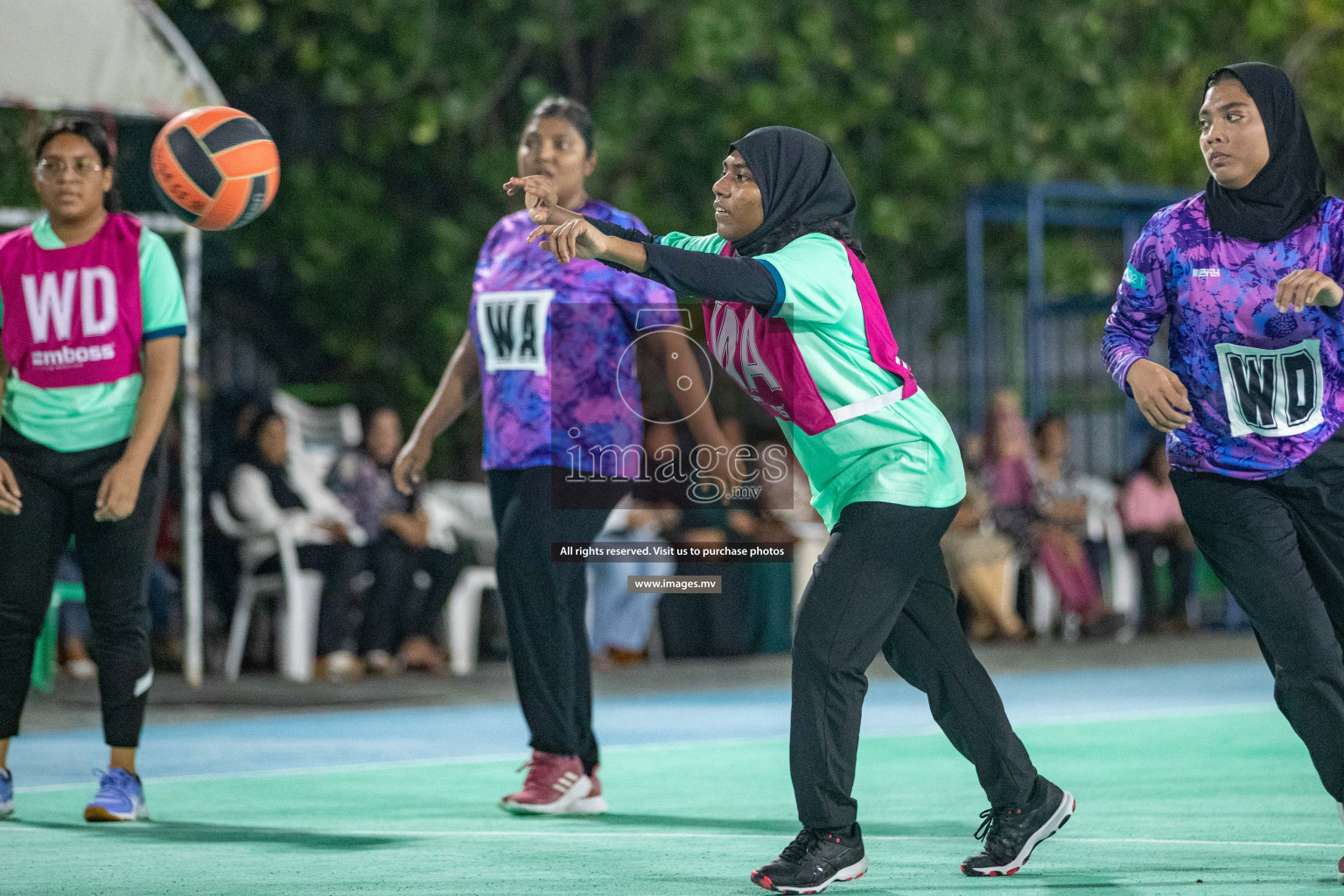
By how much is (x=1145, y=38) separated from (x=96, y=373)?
1169cm

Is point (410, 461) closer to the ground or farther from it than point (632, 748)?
farther from it

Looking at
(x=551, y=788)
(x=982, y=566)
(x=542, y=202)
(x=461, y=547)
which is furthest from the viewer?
(x=982, y=566)

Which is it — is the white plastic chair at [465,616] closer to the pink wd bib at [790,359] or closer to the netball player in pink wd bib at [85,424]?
the netball player in pink wd bib at [85,424]

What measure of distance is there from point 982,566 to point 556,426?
7.46m

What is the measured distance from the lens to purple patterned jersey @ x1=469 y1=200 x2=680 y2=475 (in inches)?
241

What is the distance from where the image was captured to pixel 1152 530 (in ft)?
45.9

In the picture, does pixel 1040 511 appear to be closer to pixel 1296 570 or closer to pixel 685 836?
pixel 685 836

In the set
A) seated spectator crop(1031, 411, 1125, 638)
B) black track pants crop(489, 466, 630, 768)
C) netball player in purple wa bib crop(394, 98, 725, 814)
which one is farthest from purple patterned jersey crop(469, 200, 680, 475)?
seated spectator crop(1031, 411, 1125, 638)

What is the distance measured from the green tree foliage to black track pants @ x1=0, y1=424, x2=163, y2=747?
7.04m

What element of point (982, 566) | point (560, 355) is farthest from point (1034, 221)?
point (560, 355)

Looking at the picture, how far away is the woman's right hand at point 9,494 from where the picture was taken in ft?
18.9

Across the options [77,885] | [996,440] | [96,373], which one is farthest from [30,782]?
[996,440]

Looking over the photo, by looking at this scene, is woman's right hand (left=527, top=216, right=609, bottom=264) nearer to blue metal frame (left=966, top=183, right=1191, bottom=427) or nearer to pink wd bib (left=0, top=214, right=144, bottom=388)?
pink wd bib (left=0, top=214, right=144, bottom=388)

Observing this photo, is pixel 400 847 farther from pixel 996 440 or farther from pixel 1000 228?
pixel 1000 228
